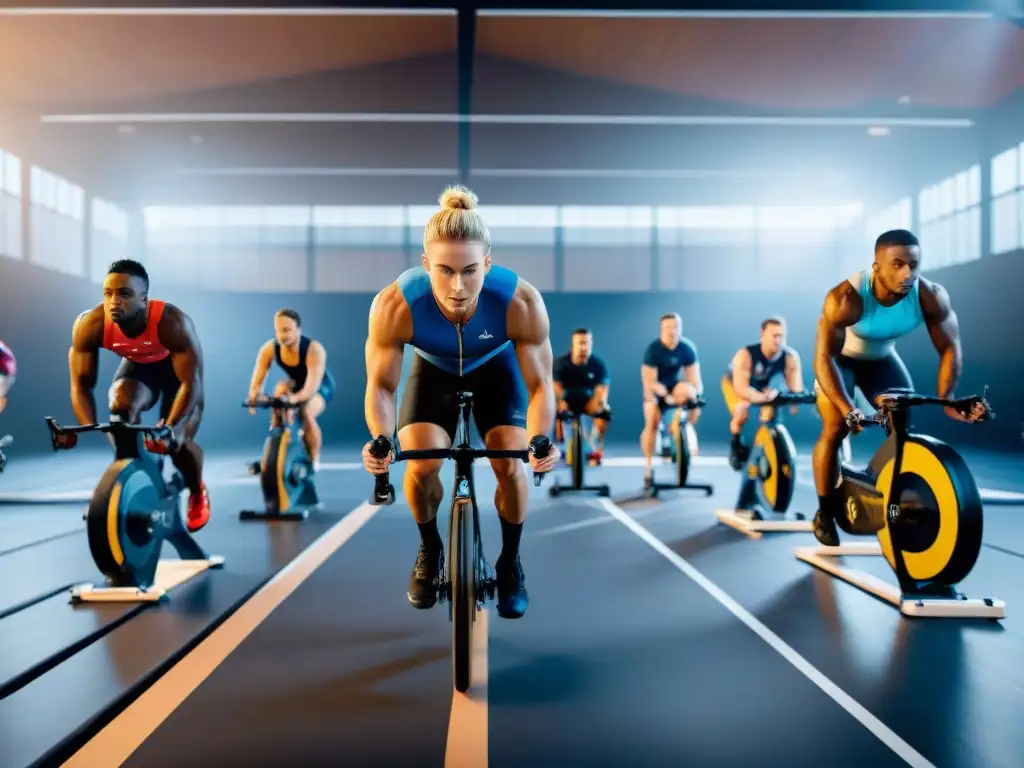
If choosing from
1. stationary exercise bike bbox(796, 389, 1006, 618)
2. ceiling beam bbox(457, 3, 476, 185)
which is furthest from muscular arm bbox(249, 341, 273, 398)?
stationary exercise bike bbox(796, 389, 1006, 618)

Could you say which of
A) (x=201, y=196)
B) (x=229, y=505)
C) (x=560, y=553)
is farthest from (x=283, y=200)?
(x=560, y=553)

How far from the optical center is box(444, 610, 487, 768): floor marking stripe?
1943mm

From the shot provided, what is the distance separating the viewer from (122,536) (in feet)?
10.8

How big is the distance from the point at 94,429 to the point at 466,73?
22.5 ft

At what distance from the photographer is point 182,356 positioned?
380cm

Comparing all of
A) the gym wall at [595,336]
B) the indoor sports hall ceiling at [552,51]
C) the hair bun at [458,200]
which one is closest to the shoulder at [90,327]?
the hair bun at [458,200]

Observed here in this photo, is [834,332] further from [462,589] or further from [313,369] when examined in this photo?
[313,369]

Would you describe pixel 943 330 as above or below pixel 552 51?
below

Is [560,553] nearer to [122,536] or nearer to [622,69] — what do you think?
[122,536]

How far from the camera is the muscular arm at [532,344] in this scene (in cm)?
253

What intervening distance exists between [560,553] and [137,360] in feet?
9.28

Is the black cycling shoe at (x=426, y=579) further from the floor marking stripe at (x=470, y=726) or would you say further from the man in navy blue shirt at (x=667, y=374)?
the man in navy blue shirt at (x=667, y=374)

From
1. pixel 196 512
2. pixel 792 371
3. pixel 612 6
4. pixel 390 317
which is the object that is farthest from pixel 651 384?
pixel 390 317

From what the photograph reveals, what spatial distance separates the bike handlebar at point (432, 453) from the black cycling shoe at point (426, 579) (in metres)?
0.43
